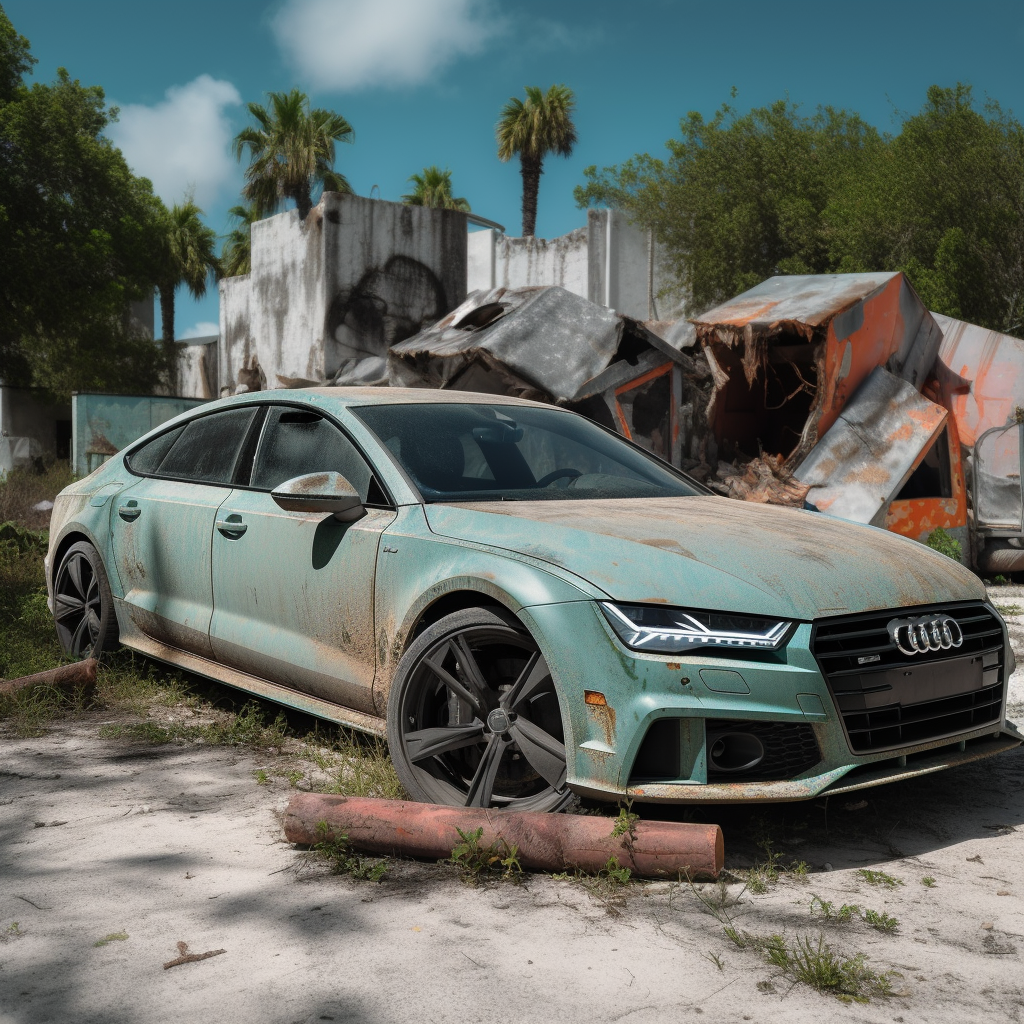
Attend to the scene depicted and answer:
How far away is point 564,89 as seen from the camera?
4569 centimetres

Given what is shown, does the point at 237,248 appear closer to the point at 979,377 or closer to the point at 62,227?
the point at 62,227

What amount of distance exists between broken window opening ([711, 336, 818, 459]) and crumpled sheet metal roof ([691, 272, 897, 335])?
35 cm

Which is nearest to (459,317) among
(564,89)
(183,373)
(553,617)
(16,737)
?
(16,737)

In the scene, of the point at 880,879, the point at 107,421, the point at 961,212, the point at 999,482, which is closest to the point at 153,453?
the point at 880,879

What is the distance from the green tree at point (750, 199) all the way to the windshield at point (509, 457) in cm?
3322

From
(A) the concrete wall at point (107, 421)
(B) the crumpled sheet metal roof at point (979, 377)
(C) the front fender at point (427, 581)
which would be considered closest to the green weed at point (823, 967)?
(C) the front fender at point (427, 581)

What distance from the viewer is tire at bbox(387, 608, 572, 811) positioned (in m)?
3.40

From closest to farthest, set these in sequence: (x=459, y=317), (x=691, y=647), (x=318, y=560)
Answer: (x=691, y=647) < (x=318, y=560) < (x=459, y=317)

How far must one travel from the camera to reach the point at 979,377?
12375 mm

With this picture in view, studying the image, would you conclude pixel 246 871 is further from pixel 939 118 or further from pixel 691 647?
pixel 939 118

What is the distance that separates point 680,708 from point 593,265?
3387 cm

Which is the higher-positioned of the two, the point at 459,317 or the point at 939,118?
the point at 939,118

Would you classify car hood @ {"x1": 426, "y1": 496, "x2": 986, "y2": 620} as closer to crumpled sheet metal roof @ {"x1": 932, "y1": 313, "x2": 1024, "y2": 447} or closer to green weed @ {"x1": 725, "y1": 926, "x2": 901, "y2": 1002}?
green weed @ {"x1": 725, "y1": 926, "x2": 901, "y2": 1002}

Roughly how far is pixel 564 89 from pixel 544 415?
43990 millimetres
